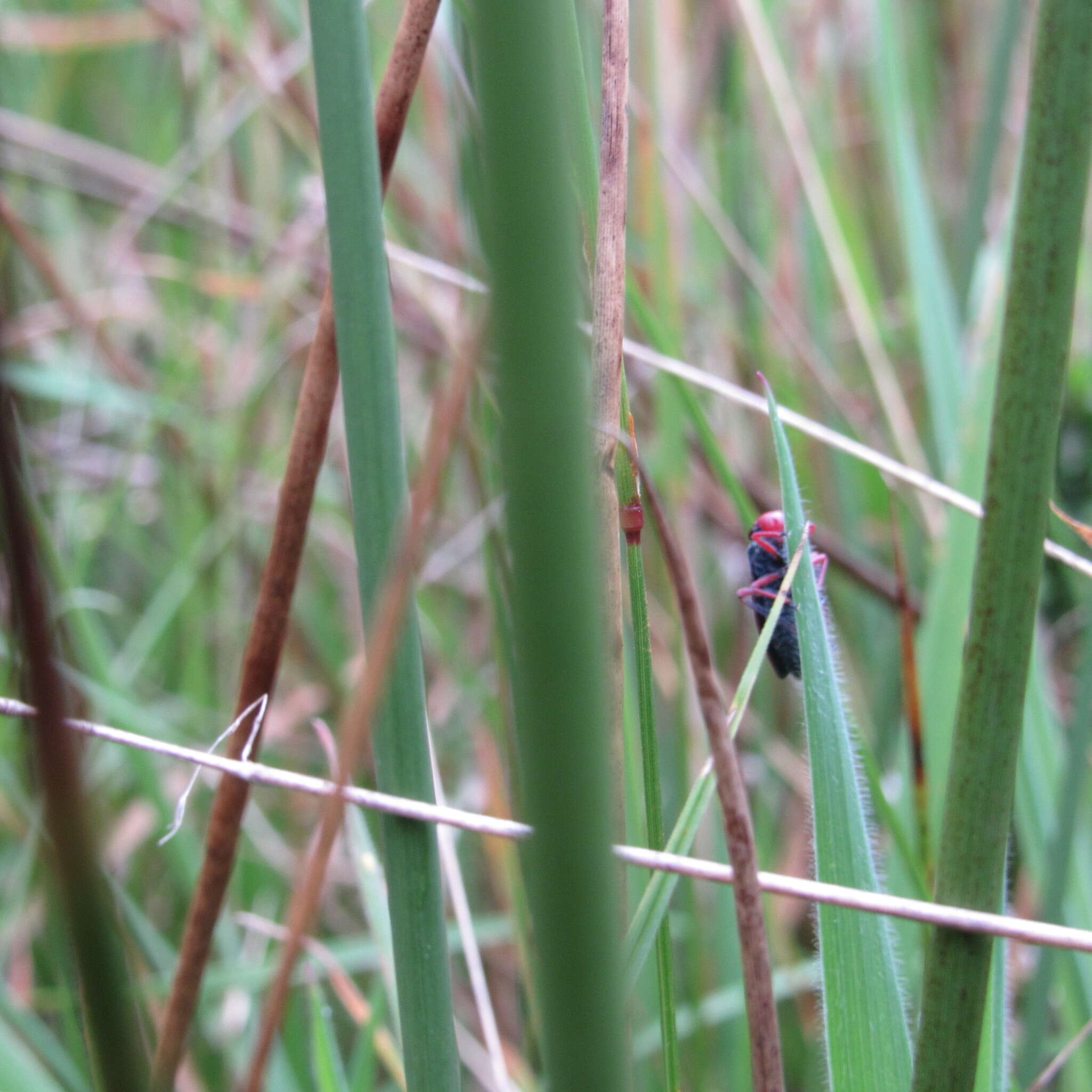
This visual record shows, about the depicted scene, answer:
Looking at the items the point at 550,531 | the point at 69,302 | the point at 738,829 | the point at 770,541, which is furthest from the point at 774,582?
the point at 69,302

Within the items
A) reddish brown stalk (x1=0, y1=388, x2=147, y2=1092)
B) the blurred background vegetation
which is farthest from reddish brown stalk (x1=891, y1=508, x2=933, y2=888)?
reddish brown stalk (x1=0, y1=388, x2=147, y2=1092)

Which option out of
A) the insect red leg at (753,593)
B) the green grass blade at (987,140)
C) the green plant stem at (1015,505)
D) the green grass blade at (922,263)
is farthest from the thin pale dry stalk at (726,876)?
the green grass blade at (987,140)

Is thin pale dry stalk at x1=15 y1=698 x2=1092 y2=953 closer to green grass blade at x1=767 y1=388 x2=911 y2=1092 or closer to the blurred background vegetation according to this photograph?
green grass blade at x1=767 y1=388 x2=911 y2=1092

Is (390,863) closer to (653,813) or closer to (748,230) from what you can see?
(653,813)

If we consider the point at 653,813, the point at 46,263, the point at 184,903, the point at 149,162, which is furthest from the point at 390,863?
the point at 149,162

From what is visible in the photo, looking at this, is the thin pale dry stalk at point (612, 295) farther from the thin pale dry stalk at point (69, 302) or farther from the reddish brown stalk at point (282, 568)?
the thin pale dry stalk at point (69, 302)

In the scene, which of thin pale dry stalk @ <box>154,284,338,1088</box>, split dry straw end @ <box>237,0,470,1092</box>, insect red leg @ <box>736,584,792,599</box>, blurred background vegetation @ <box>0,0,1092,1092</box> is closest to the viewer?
split dry straw end @ <box>237,0,470,1092</box>
